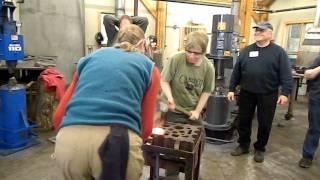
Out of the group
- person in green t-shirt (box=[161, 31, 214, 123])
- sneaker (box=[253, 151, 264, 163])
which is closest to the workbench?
person in green t-shirt (box=[161, 31, 214, 123])

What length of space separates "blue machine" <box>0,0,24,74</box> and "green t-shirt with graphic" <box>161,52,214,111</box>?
1549 millimetres

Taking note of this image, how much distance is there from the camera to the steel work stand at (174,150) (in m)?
1.53

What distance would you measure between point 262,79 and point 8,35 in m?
2.37

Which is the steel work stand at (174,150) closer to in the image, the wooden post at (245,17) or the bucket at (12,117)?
the bucket at (12,117)

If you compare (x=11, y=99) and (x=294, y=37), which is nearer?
(x=11, y=99)

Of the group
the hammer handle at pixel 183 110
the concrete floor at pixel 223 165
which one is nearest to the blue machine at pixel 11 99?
the concrete floor at pixel 223 165

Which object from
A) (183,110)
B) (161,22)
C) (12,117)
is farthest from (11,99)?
(161,22)

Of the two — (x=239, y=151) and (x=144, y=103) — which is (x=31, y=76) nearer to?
(x=239, y=151)

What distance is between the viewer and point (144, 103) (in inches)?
45.9

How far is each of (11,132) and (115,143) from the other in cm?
224

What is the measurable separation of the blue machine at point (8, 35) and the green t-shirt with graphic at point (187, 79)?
61.0 inches

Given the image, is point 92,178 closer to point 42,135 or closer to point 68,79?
point 42,135

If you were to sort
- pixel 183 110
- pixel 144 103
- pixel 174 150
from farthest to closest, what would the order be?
pixel 183 110 < pixel 174 150 < pixel 144 103

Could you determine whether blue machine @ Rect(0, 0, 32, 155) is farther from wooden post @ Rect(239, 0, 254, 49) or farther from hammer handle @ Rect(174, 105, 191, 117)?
wooden post @ Rect(239, 0, 254, 49)
